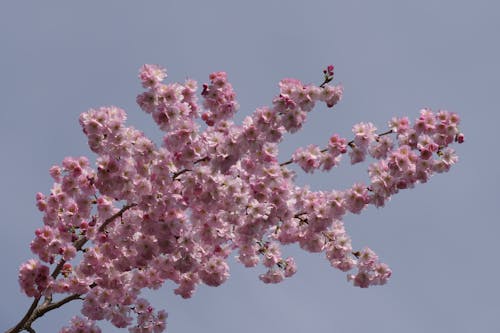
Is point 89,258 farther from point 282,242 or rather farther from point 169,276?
point 282,242

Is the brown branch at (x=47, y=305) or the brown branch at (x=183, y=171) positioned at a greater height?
the brown branch at (x=183, y=171)

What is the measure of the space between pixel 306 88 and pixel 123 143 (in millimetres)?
2853

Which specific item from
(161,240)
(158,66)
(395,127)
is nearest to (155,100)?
(158,66)

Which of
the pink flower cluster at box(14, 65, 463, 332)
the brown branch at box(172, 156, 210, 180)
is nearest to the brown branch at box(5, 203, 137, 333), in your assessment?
the pink flower cluster at box(14, 65, 463, 332)

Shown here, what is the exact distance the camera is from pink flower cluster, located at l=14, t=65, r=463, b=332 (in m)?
9.27

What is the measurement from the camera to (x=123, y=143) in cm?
918

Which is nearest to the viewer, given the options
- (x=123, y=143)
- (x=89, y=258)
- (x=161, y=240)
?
(x=123, y=143)

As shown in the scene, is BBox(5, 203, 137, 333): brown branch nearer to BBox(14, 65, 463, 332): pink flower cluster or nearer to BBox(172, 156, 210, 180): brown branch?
BBox(14, 65, 463, 332): pink flower cluster

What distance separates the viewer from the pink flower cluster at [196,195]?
30.4ft

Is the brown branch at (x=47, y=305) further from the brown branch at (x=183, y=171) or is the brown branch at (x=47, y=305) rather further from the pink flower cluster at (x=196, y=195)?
the brown branch at (x=183, y=171)

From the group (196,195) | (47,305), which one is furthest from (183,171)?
(47,305)

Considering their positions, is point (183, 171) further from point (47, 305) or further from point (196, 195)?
point (47, 305)

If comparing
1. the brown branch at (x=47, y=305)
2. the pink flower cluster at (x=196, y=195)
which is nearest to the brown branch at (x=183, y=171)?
the pink flower cluster at (x=196, y=195)

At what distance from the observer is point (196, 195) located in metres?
9.55
